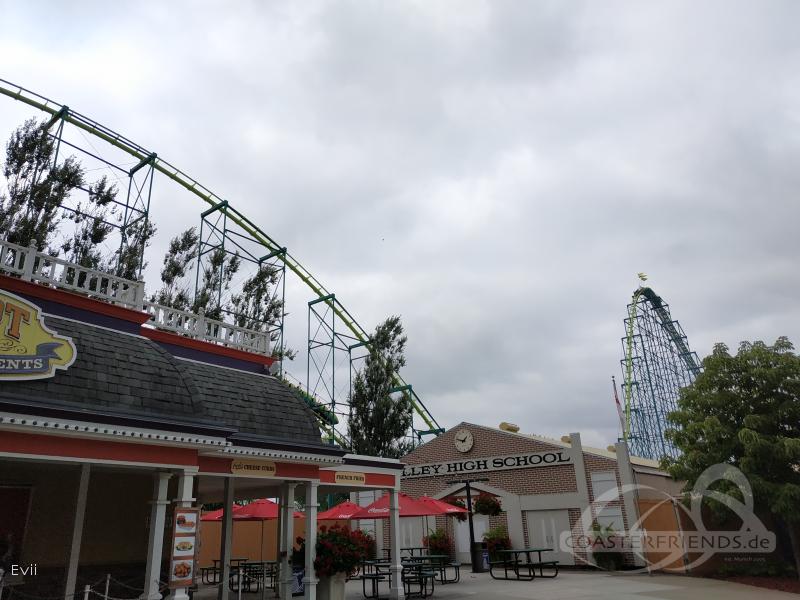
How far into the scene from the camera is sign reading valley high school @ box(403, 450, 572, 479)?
2248cm

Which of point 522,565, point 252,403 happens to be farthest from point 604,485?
point 252,403

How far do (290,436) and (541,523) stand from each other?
45.0 ft

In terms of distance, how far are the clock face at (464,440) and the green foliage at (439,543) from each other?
143 inches

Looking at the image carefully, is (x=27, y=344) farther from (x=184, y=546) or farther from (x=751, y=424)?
(x=751, y=424)

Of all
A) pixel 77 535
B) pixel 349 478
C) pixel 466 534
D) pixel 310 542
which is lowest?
pixel 466 534

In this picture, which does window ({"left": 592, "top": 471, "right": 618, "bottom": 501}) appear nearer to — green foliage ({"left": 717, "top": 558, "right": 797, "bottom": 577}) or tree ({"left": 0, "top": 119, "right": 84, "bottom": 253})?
green foliage ({"left": 717, "top": 558, "right": 797, "bottom": 577})

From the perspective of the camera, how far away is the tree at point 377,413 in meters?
29.6

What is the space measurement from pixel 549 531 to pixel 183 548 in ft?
53.8

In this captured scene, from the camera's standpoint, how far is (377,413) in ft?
97.2

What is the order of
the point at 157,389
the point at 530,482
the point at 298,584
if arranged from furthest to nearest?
the point at 530,482 < the point at 298,584 < the point at 157,389

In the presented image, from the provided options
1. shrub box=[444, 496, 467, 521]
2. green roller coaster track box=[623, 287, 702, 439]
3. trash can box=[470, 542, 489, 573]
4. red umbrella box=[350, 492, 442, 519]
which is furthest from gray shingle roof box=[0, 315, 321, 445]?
green roller coaster track box=[623, 287, 702, 439]

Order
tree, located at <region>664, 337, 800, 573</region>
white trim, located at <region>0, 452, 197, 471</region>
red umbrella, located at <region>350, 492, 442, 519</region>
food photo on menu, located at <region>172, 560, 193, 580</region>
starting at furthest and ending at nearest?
red umbrella, located at <region>350, 492, 442, 519</region> < tree, located at <region>664, 337, 800, 573</region> < food photo on menu, located at <region>172, 560, 193, 580</region> < white trim, located at <region>0, 452, 197, 471</region>

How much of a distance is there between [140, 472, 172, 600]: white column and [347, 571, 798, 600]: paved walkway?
7773 mm

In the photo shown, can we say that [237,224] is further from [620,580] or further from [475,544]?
[620,580]
